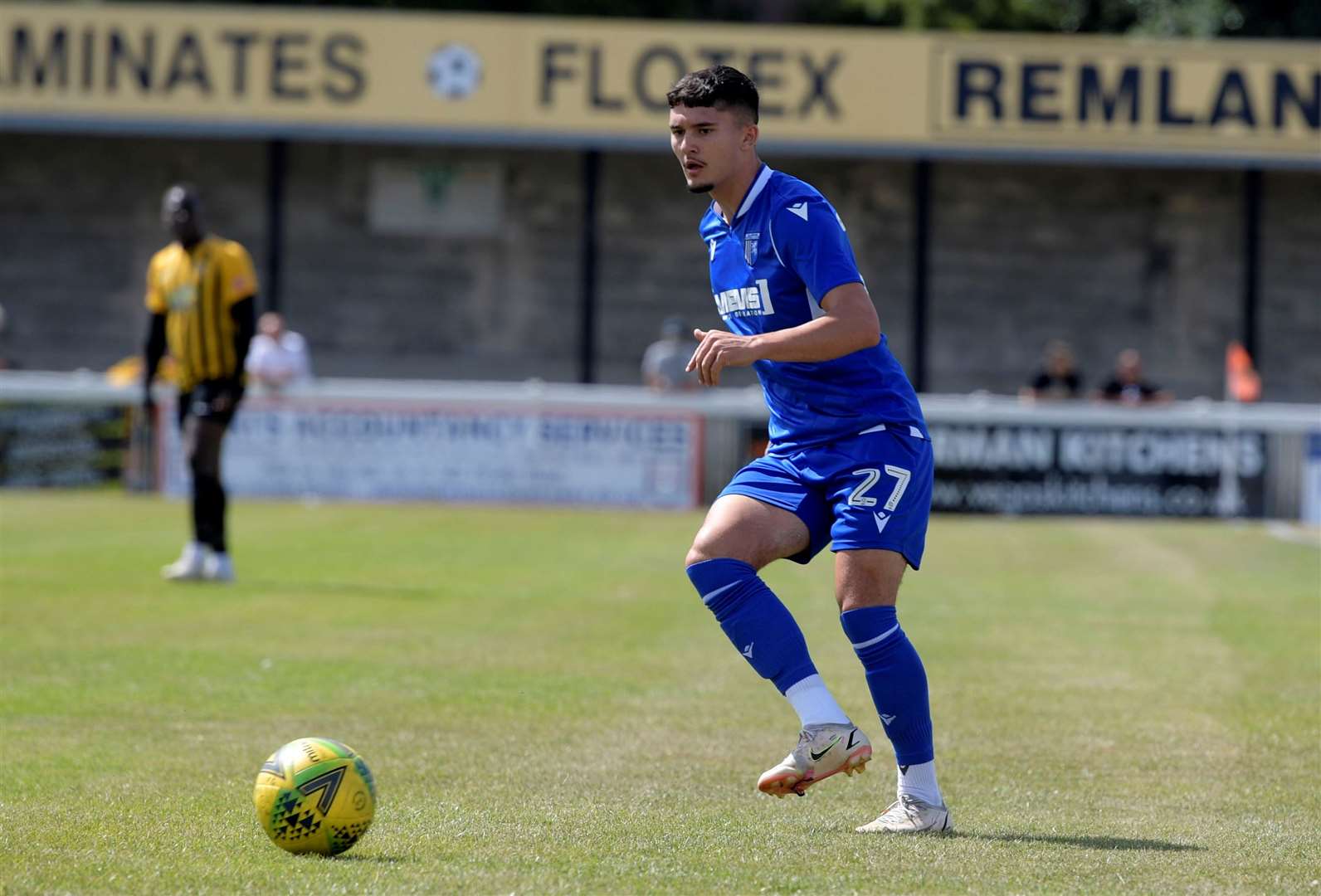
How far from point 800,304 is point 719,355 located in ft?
1.54

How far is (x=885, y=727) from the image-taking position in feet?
18.8

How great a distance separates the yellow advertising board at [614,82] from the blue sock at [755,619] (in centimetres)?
2238

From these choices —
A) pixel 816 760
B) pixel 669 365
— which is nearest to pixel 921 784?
pixel 816 760

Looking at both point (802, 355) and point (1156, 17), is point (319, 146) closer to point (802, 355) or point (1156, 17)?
point (1156, 17)

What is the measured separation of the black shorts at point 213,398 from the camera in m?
12.6

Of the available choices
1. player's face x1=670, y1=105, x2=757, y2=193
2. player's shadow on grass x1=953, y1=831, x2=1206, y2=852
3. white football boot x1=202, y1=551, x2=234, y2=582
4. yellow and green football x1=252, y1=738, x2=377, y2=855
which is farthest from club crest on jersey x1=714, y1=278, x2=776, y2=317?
white football boot x1=202, y1=551, x2=234, y2=582

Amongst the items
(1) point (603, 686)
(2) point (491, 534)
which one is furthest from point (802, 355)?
(2) point (491, 534)

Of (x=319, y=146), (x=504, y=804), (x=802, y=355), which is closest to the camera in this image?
(x=802, y=355)

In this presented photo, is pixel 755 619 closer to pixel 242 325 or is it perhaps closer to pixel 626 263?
pixel 242 325

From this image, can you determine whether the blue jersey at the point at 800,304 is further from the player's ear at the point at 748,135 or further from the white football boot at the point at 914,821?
the white football boot at the point at 914,821

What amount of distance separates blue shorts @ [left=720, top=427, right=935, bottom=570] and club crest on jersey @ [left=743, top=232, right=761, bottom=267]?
1.94 feet

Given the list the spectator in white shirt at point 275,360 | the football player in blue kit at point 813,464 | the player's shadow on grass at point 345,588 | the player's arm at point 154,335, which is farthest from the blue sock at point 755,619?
the spectator in white shirt at point 275,360

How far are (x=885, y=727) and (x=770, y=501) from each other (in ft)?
2.45

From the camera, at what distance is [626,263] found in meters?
32.1
